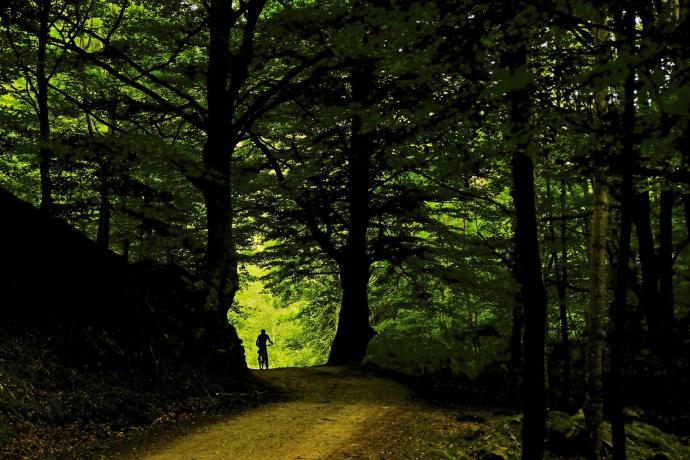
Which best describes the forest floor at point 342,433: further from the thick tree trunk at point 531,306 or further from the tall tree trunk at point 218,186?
the tall tree trunk at point 218,186

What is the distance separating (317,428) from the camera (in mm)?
8461

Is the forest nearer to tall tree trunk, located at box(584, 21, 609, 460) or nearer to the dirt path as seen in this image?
tall tree trunk, located at box(584, 21, 609, 460)

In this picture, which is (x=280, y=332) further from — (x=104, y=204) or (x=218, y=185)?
(x=218, y=185)

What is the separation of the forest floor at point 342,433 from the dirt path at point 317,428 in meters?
0.01

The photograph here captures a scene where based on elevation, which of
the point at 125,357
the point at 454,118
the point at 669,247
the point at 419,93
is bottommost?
the point at 125,357

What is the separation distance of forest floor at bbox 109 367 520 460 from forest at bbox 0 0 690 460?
895 millimetres

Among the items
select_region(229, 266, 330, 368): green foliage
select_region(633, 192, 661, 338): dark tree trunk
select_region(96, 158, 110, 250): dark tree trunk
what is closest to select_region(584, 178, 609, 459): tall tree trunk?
select_region(633, 192, 661, 338): dark tree trunk

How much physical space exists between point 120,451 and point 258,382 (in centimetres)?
496

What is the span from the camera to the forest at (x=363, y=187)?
214 inches

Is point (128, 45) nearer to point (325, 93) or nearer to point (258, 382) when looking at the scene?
point (325, 93)

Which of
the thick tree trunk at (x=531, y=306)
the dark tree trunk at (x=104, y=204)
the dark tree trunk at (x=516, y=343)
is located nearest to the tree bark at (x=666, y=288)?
the dark tree trunk at (x=516, y=343)

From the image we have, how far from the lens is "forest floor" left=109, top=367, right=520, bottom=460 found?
709 centimetres


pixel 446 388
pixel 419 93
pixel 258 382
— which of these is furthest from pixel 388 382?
pixel 419 93

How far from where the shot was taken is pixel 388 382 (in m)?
13.3
